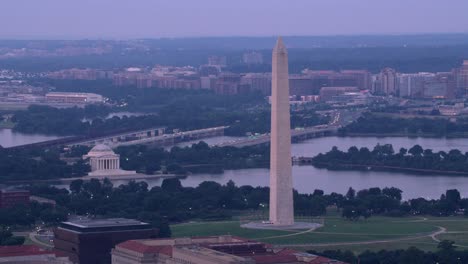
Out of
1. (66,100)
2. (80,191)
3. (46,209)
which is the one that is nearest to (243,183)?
(80,191)

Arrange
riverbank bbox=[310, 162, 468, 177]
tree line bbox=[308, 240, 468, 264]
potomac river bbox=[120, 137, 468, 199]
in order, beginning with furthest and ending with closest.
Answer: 1. riverbank bbox=[310, 162, 468, 177]
2. potomac river bbox=[120, 137, 468, 199]
3. tree line bbox=[308, 240, 468, 264]

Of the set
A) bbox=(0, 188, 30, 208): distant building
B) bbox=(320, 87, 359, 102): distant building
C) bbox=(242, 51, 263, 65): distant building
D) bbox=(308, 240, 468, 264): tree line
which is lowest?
bbox=(308, 240, 468, 264): tree line

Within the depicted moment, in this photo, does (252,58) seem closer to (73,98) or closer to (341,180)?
(73,98)

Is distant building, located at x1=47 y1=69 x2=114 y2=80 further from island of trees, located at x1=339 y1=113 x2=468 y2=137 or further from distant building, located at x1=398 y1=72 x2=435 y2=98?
island of trees, located at x1=339 y1=113 x2=468 y2=137

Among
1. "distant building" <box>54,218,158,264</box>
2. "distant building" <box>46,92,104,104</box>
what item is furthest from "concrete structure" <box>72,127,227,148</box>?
"distant building" <box>54,218,158,264</box>

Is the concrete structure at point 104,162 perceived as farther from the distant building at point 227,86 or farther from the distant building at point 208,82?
the distant building at point 208,82

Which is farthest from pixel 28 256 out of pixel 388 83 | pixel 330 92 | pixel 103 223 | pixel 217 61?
pixel 217 61

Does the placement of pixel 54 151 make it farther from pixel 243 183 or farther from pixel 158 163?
pixel 243 183
